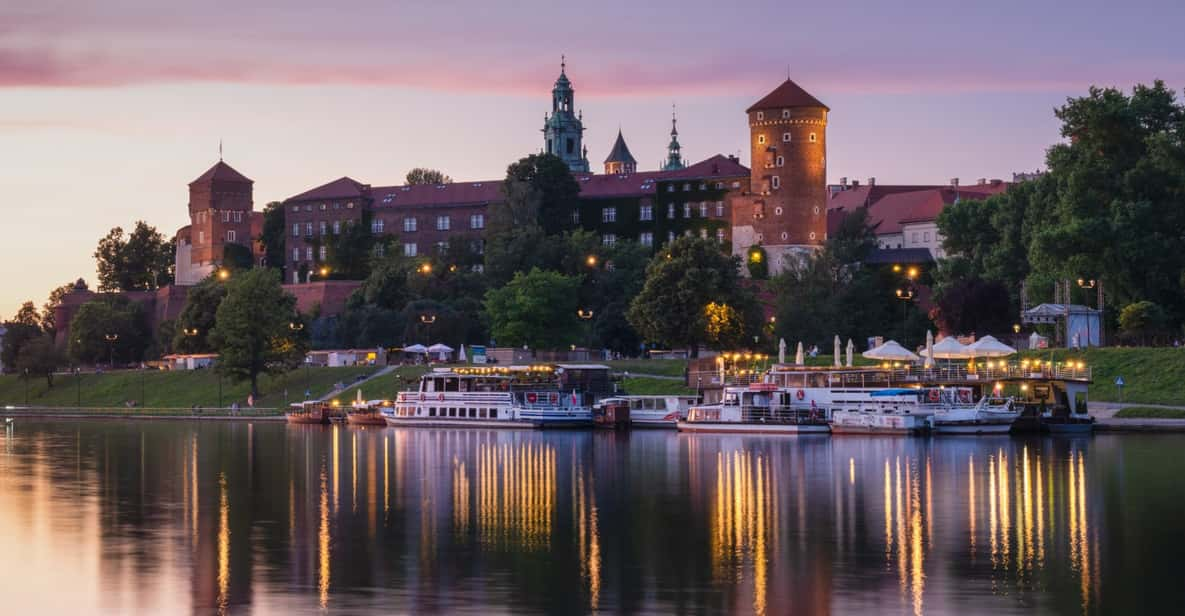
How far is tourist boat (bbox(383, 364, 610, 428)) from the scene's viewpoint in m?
77.4

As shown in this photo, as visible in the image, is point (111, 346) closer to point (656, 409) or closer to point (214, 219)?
point (214, 219)

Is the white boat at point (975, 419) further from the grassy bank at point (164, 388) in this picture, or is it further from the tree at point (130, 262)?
the tree at point (130, 262)

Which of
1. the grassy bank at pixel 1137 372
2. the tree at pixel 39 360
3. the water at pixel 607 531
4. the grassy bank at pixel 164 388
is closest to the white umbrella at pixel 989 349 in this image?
the grassy bank at pixel 1137 372

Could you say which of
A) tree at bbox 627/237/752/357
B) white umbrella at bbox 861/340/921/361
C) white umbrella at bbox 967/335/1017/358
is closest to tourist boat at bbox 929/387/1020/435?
white umbrella at bbox 967/335/1017/358

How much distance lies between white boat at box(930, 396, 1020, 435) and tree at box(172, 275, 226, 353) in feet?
227

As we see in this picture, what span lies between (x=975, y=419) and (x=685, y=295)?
30837mm

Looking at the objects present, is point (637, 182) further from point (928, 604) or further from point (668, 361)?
point (928, 604)

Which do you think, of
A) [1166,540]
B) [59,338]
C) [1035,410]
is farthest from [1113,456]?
[59,338]

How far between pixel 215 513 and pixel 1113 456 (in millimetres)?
27196

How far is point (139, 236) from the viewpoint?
566 feet

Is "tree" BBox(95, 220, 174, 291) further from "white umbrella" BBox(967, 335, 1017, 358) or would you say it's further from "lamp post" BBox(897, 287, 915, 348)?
"white umbrella" BBox(967, 335, 1017, 358)

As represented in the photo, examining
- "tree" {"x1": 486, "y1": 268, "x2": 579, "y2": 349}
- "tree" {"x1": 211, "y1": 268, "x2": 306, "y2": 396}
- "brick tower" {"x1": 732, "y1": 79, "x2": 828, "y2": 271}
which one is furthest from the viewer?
"brick tower" {"x1": 732, "y1": 79, "x2": 828, "y2": 271}

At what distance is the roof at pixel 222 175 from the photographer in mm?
167500

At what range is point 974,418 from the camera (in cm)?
6531
